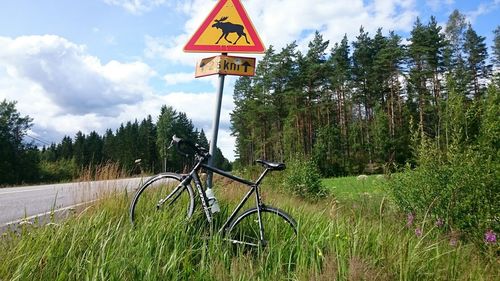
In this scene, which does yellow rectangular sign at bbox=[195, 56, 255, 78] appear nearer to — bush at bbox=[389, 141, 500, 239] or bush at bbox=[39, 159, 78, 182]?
bush at bbox=[389, 141, 500, 239]

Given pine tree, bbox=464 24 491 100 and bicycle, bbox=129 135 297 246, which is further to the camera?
pine tree, bbox=464 24 491 100

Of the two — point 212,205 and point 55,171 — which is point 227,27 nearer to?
point 212,205

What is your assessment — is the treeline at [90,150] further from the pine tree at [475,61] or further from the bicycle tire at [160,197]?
the pine tree at [475,61]

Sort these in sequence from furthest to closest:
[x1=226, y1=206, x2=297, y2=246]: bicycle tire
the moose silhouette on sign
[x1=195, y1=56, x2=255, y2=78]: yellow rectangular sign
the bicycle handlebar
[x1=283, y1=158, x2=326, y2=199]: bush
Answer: [x1=283, y1=158, x2=326, y2=199]: bush, the moose silhouette on sign, [x1=195, y1=56, x2=255, y2=78]: yellow rectangular sign, the bicycle handlebar, [x1=226, y1=206, x2=297, y2=246]: bicycle tire

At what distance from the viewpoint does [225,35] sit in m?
4.91

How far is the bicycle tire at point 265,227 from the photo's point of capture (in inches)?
145

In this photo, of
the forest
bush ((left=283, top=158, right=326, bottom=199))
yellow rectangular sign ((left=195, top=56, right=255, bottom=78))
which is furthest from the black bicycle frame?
the forest

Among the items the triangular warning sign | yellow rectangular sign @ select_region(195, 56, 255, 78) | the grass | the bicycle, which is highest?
the triangular warning sign

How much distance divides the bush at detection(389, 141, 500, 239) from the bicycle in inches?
89.6

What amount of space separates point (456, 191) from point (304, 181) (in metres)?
7.46

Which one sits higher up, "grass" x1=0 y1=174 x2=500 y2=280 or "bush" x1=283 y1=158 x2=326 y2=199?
"bush" x1=283 y1=158 x2=326 y2=199

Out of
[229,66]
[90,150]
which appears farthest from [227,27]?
[90,150]

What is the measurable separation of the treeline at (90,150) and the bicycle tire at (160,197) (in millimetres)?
374

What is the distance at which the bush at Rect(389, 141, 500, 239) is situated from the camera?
17.6 ft
